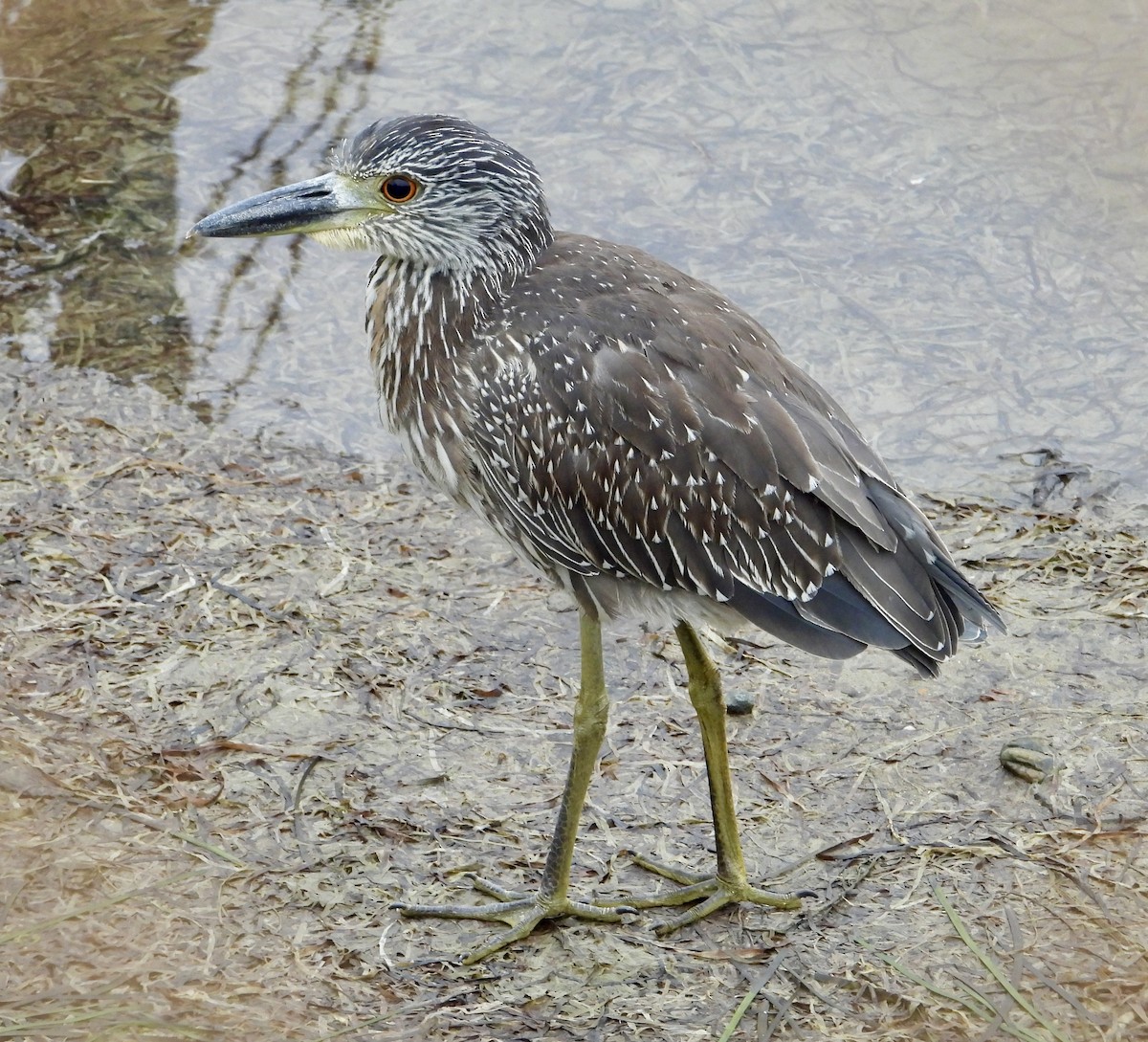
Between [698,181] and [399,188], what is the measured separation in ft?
10.9

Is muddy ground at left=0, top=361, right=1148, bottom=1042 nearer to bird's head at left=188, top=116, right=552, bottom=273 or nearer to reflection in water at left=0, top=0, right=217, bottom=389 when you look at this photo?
reflection in water at left=0, top=0, right=217, bottom=389

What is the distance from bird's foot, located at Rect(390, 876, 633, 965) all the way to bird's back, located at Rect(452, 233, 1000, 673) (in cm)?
100

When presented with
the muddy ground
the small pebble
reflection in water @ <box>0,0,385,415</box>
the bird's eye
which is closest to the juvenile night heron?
the bird's eye

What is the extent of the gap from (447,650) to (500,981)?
151 centimetres

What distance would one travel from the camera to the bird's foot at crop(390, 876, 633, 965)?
185 inches

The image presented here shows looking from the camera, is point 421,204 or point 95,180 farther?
point 95,180

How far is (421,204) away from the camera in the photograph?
4.65 m

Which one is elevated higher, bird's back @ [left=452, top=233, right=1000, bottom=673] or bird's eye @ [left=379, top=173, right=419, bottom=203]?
bird's eye @ [left=379, top=173, right=419, bottom=203]

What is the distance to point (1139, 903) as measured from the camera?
4.63 meters

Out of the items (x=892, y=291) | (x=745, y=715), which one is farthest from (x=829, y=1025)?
(x=892, y=291)

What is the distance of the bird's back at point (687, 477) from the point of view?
4.38 m

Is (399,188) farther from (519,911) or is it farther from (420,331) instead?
(519,911)

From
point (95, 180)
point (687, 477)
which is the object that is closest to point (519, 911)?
point (687, 477)

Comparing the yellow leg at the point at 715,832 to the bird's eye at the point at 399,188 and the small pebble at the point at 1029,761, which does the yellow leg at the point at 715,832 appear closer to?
the small pebble at the point at 1029,761
